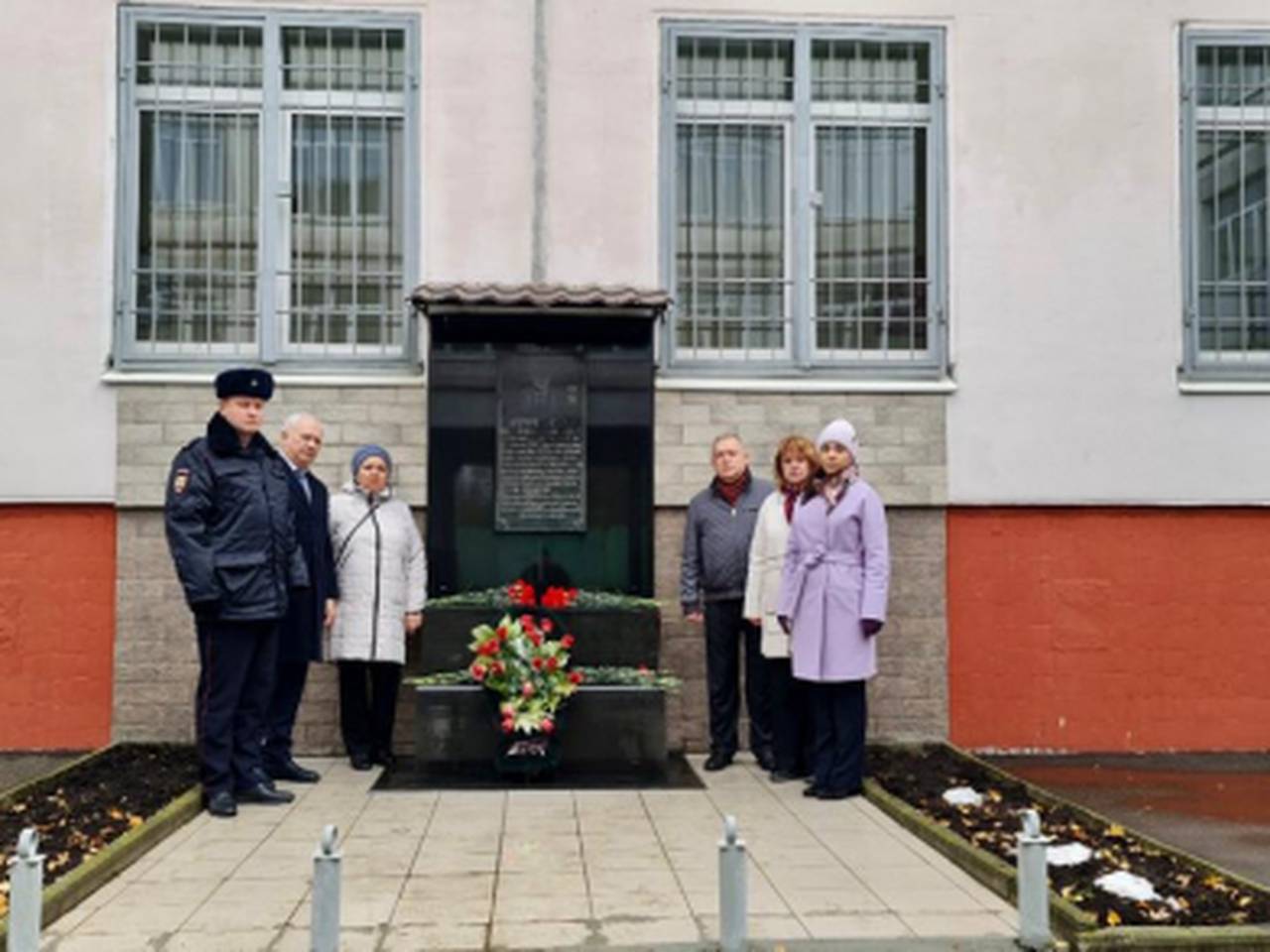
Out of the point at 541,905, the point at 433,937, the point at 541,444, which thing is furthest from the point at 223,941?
the point at 541,444

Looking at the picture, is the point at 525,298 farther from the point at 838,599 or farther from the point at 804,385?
the point at 838,599

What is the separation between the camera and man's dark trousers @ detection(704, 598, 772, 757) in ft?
28.3

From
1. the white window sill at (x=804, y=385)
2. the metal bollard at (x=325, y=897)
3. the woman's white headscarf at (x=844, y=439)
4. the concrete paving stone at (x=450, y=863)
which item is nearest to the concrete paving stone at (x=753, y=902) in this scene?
the concrete paving stone at (x=450, y=863)

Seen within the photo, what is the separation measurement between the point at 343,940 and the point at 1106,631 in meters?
6.35

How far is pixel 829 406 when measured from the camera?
959 cm

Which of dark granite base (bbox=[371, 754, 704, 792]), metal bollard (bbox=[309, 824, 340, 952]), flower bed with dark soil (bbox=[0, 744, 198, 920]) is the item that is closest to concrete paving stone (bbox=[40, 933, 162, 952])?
flower bed with dark soil (bbox=[0, 744, 198, 920])

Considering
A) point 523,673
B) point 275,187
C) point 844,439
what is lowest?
point 523,673

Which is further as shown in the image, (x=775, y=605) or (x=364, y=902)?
(x=775, y=605)

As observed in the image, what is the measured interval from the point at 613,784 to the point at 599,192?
4.07 m

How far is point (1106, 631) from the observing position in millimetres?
9625

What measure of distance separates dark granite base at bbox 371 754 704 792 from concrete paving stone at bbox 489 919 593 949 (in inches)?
102

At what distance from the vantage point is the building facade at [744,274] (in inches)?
365

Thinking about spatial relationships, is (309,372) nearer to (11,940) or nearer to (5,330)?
(5,330)

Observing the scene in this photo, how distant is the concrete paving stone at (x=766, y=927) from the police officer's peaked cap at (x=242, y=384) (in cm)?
371
